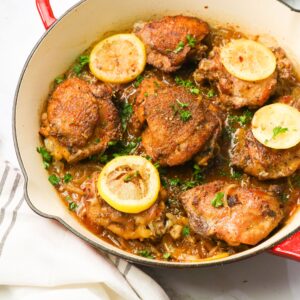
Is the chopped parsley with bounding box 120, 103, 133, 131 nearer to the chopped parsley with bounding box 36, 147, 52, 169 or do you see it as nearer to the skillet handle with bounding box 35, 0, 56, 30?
the chopped parsley with bounding box 36, 147, 52, 169

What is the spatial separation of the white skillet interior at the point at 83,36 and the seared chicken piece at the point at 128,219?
114mm

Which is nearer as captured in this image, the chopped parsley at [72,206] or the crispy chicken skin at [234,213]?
the crispy chicken skin at [234,213]

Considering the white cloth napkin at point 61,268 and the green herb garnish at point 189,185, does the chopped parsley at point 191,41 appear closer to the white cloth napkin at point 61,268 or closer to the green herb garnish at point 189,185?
the green herb garnish at point 189,185

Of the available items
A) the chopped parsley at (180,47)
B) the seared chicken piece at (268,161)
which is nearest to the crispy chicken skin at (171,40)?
the chopped parsley at (180,47)

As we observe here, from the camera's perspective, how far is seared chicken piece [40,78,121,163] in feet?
11.7

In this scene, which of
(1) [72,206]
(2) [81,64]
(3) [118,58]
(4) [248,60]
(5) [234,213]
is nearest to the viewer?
(5) [234,213]

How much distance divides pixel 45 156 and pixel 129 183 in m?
0.64

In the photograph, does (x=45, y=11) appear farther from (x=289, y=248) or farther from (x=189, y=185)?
(x=289, y=248)

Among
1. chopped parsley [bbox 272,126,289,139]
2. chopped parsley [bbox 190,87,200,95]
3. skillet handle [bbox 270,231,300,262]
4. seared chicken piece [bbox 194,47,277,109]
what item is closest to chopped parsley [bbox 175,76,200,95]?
chopped parsley [bbox 190,87,200,95]

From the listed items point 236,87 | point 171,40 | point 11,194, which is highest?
point 171,40

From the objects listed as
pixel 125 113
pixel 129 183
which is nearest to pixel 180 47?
pixel 125 113

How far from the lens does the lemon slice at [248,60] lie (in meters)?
3.69

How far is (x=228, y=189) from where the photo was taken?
343 cm

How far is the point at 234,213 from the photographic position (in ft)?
11.0
